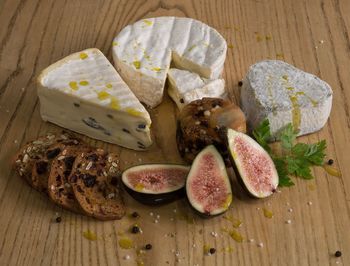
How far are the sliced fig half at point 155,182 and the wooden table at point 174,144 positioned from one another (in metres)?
0.11

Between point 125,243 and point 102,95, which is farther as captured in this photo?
point 102,95

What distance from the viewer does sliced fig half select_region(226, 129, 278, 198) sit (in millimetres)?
2902

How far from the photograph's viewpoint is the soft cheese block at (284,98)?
10.2 feet

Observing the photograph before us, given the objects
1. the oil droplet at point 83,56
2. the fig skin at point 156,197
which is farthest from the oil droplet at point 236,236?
the oil droplet at point 83,56

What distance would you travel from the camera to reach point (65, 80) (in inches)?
126

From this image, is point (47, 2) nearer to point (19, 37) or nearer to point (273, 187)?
point (19, 37)

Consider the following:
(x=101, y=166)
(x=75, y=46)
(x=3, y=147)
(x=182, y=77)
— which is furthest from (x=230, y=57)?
(x=3, y=147)

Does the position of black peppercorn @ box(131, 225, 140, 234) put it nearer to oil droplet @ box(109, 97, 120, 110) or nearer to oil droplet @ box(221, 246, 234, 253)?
oil droplet @ box(221, 246, 234, 253)

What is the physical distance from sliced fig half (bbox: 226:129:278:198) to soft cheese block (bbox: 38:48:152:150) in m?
0.48

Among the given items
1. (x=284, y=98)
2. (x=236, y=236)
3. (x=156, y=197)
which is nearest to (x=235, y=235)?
(x=236, y=236)

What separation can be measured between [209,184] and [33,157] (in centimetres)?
92

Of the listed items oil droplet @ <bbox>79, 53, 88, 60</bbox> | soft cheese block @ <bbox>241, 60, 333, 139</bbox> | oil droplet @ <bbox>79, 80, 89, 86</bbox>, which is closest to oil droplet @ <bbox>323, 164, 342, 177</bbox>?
soft cheese block @ <bbox>241, 60, 333, 139</bbox>

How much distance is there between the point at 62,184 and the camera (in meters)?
2.88

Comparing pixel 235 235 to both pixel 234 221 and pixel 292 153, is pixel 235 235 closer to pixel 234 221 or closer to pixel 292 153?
pixel 234 221
